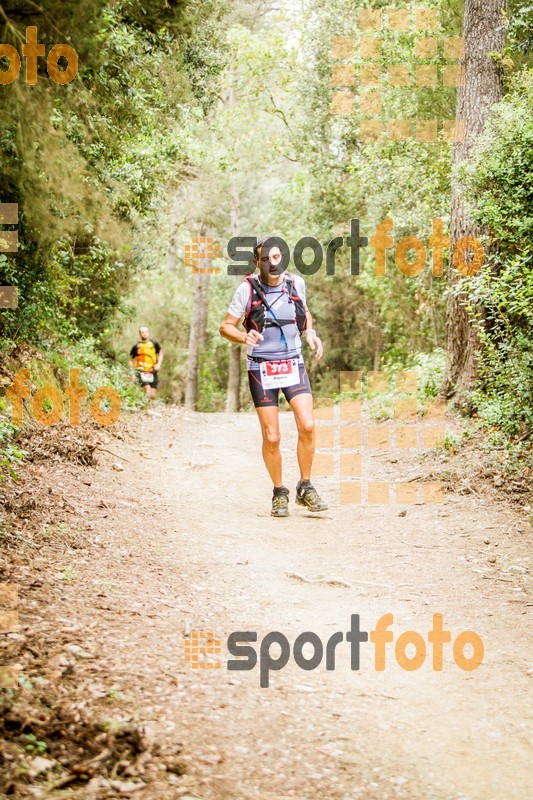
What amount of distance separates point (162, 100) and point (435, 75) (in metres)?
6.72

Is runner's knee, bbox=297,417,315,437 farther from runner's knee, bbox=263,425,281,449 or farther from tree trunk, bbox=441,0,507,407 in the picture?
tree trunk, bbox=441,0,507,407

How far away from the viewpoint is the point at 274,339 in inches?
280

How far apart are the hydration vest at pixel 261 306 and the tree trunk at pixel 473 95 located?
4259mm

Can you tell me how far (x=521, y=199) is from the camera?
8766mm

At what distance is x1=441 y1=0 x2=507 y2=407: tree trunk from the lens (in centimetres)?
1074

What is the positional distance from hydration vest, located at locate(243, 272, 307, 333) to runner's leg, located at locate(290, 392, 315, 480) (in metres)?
0.71

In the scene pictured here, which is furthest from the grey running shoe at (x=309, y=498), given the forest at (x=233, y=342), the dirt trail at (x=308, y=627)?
the forest at (x=233, y=342)

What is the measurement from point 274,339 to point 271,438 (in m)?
0.94

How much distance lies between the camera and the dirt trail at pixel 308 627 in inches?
116

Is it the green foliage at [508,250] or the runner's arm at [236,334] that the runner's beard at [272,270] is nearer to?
the runner's arm at [236,334]

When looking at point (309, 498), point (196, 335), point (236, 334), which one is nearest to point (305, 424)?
point (309, 498)

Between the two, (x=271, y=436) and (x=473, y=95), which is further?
(x=473, y=95)

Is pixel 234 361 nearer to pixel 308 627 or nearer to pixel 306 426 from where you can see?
pixel 306 426

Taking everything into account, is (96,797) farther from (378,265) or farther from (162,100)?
(378,265)
